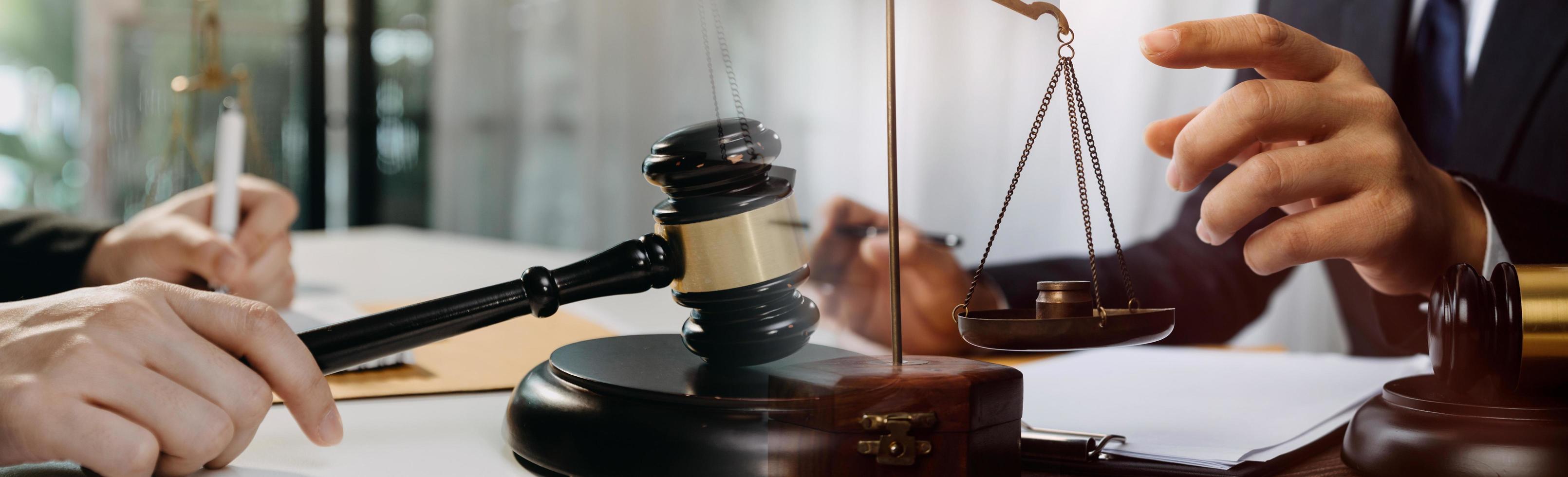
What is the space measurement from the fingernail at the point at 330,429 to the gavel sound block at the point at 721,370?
0.02 m

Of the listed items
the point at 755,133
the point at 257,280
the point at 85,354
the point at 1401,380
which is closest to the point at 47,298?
the point at 85,354

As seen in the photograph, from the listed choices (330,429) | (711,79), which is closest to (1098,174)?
(711,79)

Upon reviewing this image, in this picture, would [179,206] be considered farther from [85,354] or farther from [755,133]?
[755,133]

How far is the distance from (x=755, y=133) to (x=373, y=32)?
4.74 meters

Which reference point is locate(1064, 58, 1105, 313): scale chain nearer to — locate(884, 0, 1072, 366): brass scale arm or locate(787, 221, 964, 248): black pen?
locate(884, 0, 1072, 366): brass scale arm

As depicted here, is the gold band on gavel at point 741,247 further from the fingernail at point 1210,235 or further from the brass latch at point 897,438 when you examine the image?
the fingernail at point 1210,235

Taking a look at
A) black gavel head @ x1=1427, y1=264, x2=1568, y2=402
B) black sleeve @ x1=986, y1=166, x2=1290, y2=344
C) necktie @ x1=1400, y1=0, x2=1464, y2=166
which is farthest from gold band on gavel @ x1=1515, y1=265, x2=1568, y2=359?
necktie @ x1=1400, y1=0, x2=1464, y2=166

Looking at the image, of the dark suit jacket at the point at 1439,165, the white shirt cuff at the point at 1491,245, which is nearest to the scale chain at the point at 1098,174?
the white shirt cuff at the point at 1491,245

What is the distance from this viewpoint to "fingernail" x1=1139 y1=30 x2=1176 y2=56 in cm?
43

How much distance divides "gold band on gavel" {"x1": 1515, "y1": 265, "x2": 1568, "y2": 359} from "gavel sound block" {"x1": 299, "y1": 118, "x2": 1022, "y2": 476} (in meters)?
0.22

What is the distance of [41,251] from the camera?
1050 millimetres

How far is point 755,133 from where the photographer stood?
41 centimetres

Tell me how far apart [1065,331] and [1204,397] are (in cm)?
31

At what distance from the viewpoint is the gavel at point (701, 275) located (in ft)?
1.34
